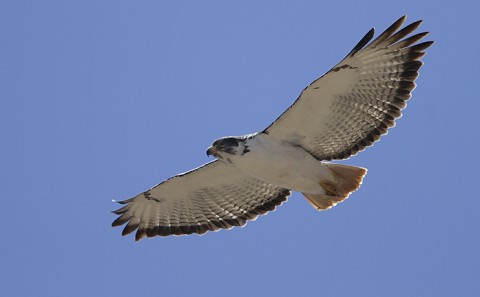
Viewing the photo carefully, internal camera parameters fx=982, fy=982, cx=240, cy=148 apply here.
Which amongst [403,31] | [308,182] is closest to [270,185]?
[308,182]

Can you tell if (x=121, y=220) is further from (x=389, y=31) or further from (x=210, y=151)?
(x=389, y=31)

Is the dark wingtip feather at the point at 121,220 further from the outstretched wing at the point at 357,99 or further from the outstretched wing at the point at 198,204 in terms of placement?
the outstretched wing at the point at 357,99

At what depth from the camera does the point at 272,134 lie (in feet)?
45.1

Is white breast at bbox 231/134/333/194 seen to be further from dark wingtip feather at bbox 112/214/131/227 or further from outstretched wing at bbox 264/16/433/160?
dark wingtip feather at bbox 112/214/131/227

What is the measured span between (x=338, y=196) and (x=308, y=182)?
→ 48cm

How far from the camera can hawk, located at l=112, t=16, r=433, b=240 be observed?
1323cm

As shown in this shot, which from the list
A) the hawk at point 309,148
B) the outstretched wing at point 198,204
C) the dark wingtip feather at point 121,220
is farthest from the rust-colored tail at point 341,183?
the dark wingtip feather at point 121,220

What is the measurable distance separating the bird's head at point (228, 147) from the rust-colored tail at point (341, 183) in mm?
1350

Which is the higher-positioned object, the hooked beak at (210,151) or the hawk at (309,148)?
the hooked beak at (210,151)

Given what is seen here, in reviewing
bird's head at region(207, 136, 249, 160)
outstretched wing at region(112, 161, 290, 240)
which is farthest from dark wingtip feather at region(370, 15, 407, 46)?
outstretched wing at region(112, 161, 290, 240)

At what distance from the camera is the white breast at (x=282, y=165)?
13.4 meters

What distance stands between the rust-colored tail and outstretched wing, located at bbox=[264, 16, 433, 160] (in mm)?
313

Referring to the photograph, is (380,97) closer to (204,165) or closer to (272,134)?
(272,134)

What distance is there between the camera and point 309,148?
1414cm
